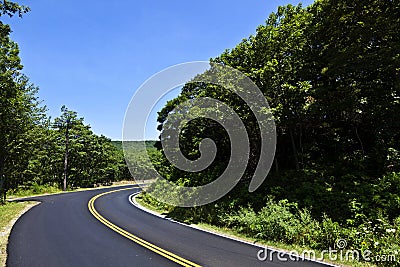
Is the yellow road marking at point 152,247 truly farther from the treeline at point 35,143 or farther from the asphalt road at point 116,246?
the treeline at point 35,143

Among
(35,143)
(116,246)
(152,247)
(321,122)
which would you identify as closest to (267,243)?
(152,247)

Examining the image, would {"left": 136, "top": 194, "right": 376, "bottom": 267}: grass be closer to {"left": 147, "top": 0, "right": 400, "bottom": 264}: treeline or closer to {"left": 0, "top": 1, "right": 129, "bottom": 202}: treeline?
{"left": 147, "top": 0, "right": 400, "bottom": 264}: treeline

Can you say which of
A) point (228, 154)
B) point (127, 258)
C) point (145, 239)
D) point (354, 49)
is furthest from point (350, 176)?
point (127, 258)

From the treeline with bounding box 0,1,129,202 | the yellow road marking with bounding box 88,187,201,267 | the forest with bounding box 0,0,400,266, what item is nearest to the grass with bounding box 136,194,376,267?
the forest with bounding box 0,0,400,266

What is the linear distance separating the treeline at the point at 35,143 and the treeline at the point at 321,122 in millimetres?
11509

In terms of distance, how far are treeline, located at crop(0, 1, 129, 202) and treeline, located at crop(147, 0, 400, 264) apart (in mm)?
11509

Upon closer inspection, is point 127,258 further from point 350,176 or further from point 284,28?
point 284,28

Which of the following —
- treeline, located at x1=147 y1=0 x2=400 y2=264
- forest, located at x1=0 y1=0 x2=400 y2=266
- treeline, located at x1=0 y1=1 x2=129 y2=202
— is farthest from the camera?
treeline, located at x1=0 y1=1 x2=129 y2=202

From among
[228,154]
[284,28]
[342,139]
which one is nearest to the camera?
[284,28]

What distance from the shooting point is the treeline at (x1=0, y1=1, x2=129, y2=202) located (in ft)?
74.7

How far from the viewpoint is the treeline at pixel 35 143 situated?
897 inches

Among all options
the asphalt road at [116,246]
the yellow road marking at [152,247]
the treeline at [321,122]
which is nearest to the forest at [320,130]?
the treeline at [321,122]

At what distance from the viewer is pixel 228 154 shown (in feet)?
62.7

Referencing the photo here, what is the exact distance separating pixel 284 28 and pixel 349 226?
1015cm
